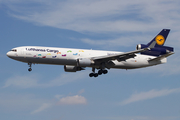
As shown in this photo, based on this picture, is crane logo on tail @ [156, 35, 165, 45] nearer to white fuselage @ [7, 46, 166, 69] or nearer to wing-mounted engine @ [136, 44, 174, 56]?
wing-mounted engine @ [136, 44, 174, 56]

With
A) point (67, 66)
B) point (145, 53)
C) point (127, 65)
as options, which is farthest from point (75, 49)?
point (145, 53)

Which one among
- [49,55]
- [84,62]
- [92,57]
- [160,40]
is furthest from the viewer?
[160,40]

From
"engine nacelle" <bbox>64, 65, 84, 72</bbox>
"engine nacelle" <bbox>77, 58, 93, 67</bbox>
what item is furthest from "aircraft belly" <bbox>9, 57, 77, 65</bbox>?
"engine nacelle" <bbox>64, 65, 84, 72</bbox>

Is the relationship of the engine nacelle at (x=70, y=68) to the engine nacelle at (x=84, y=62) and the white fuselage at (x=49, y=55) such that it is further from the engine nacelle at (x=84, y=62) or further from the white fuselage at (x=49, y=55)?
the engine nacelle at (x=84, y=62)

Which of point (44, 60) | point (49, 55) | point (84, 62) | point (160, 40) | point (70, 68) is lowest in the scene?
point (70, 68)

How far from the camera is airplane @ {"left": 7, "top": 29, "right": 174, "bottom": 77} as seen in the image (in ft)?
170

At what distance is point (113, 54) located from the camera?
183 feet

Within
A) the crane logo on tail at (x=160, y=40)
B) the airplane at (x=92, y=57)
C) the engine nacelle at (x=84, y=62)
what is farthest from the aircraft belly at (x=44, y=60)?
the crane logo on tail at (x=160, y=40)

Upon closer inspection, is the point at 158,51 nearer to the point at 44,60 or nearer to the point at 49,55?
the point at 49,55

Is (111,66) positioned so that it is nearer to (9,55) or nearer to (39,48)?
(39,48)

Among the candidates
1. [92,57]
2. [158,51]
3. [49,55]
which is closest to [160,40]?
[158,51]

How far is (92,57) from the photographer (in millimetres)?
54250

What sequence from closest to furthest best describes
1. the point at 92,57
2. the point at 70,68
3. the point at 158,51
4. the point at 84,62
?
the point at 84,62, the point at 92,57, the point at 158,51, the point at 70,68

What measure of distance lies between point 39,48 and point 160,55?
22817 millimetres
